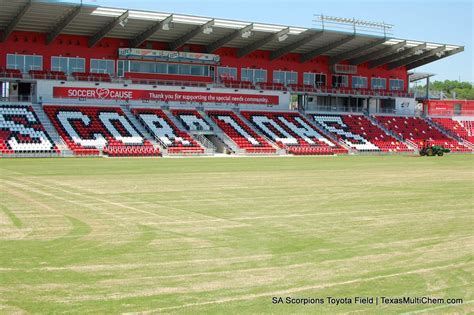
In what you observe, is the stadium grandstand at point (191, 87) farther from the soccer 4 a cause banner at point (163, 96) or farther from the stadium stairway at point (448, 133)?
the stadium stairway at point (448, 133)

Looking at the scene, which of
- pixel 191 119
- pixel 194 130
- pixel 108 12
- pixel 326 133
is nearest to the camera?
pixel 108 12

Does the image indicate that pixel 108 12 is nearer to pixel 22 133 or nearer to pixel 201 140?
pixel 22 133

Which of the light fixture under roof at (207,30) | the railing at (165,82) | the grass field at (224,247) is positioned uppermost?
the light fixture under roof at (207,30)

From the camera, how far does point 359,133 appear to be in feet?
234

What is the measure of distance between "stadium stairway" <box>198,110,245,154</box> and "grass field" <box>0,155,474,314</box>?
32.4 meters

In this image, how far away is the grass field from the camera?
9.86m

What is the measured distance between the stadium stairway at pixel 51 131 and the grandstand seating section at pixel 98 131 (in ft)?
1.11

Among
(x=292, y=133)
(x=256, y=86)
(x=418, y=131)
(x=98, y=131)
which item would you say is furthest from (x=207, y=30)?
(x=418, y=131)

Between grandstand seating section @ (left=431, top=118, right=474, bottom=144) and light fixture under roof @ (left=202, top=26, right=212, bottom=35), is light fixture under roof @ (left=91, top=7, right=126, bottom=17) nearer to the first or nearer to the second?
light fixture under roof @ (left=202, top=26, right=212, bottom=35)

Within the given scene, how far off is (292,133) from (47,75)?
24.4 meters

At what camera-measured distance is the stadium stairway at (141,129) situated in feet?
180

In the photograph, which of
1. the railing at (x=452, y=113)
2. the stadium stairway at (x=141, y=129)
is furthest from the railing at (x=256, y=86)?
the railing at (x=452, y=113)

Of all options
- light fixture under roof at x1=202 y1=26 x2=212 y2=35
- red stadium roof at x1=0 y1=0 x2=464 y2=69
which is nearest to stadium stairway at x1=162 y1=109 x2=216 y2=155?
red stadium roof at x1=0 y1=0 x2=464 y2=69

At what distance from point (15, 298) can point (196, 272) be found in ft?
10.4
